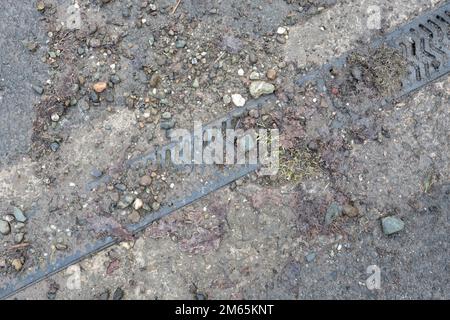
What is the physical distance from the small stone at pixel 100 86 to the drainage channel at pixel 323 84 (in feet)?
1.43

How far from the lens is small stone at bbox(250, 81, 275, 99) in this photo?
9.45 feet

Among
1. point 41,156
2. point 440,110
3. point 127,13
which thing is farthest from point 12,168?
point 440,110

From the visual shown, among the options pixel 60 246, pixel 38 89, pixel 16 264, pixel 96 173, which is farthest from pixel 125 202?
pixel 38 89

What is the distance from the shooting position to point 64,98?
2896mm

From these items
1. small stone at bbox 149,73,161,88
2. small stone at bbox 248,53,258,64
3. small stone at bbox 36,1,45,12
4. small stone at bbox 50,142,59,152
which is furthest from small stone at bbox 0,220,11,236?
small stone at bbox 248,53,258,64

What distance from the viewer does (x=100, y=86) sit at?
289cm

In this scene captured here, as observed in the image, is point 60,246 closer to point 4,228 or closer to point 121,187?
point 4,228

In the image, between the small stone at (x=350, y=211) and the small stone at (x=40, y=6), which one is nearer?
the small stone at (x=350, y=211)

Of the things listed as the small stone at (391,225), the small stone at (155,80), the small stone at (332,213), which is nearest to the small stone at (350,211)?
the small stone at (332,213)

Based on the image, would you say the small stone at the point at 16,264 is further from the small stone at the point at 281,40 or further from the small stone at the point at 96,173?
the small stone at the point at 281,40

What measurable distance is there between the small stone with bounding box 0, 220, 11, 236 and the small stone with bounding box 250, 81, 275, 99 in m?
1.51

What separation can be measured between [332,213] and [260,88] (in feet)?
2.58

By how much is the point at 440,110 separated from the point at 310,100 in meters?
0.73

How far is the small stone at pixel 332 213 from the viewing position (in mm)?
2797
